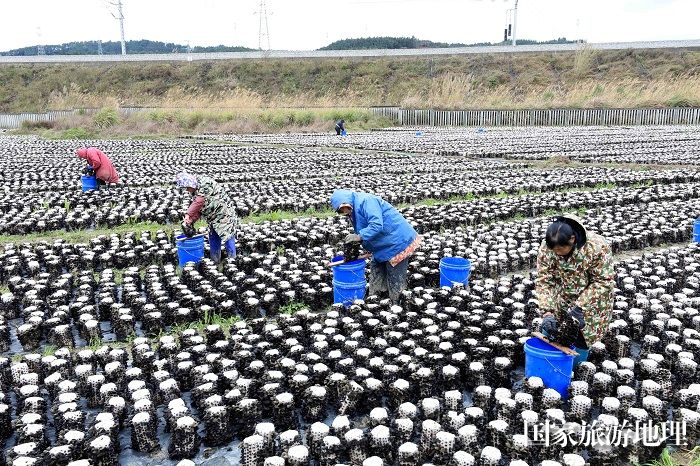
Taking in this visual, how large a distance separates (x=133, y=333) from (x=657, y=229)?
Result: 21.1 ft

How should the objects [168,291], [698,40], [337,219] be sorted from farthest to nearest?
1. [698,40]
2. [337,219]
3. [168,291]

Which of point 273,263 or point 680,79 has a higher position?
point 680,79

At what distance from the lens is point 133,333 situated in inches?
178

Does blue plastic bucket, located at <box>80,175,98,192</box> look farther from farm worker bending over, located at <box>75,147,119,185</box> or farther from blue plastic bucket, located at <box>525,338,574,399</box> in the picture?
blue plastic bucket, located at <box>525,338,574,399</box>

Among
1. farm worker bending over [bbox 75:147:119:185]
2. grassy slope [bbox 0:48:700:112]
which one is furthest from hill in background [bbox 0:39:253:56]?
farm worker bending over [bbox 75:147:119:185]

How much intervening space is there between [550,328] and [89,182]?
962cm

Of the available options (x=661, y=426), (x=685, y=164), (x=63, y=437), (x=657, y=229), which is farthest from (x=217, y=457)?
(x=685, y=164)

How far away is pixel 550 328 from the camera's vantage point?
3.23 m

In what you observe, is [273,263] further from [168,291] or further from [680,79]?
[680,79]

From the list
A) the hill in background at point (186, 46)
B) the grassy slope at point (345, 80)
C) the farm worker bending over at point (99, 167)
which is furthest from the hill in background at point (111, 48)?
the farm worker bending over at point (99, 167)

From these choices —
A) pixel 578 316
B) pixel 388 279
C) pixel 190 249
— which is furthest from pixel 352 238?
pixel 190 249

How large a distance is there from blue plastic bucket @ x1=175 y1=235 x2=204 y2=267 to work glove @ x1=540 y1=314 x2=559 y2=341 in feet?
13.5

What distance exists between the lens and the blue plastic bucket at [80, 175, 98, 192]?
1035 centimetres

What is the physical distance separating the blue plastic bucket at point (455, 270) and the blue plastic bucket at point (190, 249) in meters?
2.78
